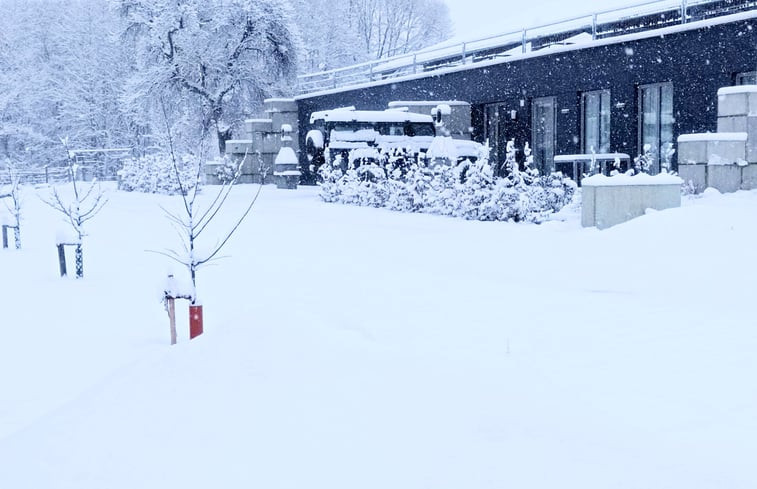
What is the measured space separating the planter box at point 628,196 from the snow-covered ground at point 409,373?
1.42 meters

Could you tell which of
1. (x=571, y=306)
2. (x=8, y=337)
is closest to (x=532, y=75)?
(x=571, y=306)

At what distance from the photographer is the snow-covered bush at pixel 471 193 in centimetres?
1444

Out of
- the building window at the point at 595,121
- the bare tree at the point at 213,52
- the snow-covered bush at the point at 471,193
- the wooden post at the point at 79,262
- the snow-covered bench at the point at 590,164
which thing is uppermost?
the bare tree at the point at 213,52

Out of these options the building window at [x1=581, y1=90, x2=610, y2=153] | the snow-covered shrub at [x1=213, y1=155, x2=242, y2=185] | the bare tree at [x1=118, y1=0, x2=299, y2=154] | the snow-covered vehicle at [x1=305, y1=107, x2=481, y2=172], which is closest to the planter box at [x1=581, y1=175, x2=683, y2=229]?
the building window at [x1=581, y1=90, x2=610, y2=153]

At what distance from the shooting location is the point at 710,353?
5.37 metres

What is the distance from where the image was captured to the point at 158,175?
29.3 metres

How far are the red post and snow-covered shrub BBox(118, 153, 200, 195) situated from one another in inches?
805

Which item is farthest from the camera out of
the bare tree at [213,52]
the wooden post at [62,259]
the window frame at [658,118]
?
the bare tree at [213,52]

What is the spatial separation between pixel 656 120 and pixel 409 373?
15009 mm

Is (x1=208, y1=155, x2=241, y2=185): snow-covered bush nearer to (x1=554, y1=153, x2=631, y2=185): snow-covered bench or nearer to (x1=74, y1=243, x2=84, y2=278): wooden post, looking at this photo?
(x1=554, y1=153, x2=631, y2=185): snow-covered bench

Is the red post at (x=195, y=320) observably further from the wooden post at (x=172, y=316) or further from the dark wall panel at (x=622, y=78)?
the dark wall panel at (x=622, y=78)

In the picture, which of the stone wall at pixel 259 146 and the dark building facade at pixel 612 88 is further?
the stone wall at pixel 259 146

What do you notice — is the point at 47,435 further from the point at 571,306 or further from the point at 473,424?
the point at 571,306

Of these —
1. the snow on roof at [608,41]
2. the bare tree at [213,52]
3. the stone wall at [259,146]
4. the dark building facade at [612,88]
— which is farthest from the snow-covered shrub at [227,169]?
the dark building facade at [612,88]
